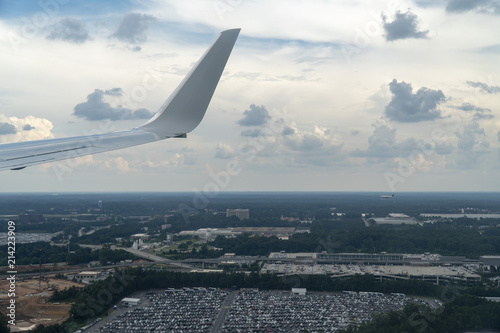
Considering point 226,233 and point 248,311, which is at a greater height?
point 226,233

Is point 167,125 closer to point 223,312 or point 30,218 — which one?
point 223,312

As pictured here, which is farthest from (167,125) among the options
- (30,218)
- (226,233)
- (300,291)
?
(226,233)

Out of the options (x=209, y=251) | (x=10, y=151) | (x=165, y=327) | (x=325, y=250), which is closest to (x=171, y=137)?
(x=10, y=151)

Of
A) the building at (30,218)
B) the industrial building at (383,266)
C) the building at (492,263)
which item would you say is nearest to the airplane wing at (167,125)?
the industrial building at (383,266)

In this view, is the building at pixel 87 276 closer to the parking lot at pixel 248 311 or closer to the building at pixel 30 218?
the parking lot at pixel 248 311

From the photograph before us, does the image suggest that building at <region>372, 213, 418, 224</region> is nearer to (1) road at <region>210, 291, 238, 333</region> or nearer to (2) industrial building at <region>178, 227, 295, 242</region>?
(2) industrial building at <region>178, 227, 295, 242</region>

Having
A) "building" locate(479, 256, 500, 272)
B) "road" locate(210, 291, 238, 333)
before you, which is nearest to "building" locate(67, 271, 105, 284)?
"road" locate(210, 291, 238, 333)
